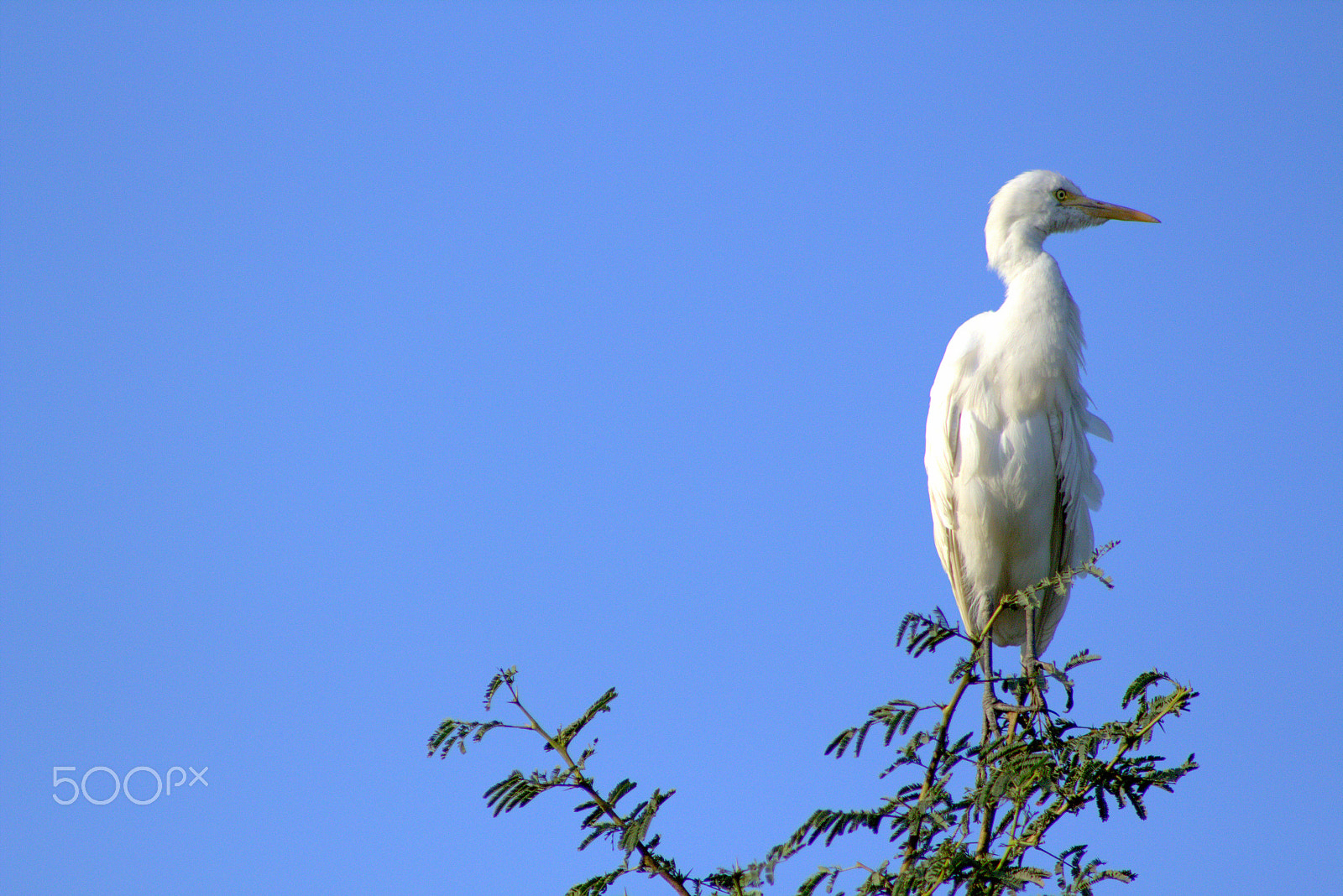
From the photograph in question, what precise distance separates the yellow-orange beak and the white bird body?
309 mm

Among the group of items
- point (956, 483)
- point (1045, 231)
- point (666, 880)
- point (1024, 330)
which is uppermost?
point (1045, 231)

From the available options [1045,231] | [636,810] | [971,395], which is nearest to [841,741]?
[636,810]

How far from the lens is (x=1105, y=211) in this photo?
24.9 feet

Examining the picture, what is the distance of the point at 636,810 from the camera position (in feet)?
10.5

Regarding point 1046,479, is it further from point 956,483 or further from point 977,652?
point 977,652

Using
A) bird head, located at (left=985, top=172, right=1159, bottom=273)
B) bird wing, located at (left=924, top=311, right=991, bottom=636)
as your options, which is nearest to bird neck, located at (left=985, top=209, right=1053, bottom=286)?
bird head, located at (left=985, top=172, right=1159, bottom=273)

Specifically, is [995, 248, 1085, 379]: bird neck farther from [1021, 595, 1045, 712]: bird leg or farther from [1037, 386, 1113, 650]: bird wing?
[1021, 595, 1045, 712]: bird leg

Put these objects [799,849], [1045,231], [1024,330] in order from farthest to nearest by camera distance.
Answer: [1045,231]
[1024,330]
[799,849]

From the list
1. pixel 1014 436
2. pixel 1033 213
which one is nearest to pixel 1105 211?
pixel 1033 213

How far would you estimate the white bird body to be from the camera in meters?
6.69

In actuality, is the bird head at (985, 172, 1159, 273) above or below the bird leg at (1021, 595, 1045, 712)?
above

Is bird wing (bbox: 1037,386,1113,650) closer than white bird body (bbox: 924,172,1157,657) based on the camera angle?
No

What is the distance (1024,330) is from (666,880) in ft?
14.4

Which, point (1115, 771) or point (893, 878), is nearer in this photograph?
point (893, 878)
